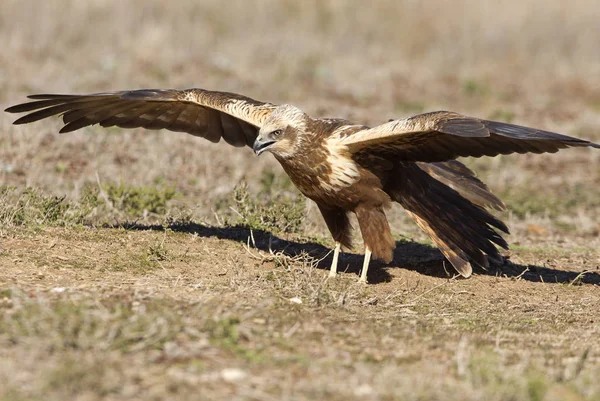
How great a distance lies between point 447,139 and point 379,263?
1.29 m

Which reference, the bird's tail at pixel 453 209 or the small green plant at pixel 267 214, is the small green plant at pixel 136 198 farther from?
the bird's tail at pixel 453 209

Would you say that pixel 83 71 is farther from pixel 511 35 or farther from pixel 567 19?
pixel 567 19

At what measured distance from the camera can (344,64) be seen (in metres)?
14.9

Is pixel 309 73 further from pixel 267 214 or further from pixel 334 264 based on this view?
pixel 334 264

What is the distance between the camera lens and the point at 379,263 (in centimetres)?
666

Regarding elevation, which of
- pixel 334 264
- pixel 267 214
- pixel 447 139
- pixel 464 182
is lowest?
pixel 334 264

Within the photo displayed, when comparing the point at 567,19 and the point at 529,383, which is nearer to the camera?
the point at 529,383

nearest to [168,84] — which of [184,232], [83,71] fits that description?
[83,71]

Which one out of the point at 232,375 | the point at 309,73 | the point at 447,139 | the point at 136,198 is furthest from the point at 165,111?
the point at 309,73

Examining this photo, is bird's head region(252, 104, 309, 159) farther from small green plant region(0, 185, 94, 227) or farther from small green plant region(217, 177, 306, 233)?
small green plant region(0, 185, 94, 227)

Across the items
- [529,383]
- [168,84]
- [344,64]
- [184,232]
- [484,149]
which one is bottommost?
[529,383]

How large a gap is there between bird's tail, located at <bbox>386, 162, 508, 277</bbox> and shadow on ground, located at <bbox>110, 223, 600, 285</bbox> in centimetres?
21

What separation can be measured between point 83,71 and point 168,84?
1295mm

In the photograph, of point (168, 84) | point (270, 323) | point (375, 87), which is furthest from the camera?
point (375, 87)
